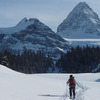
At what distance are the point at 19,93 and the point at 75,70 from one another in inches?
3418

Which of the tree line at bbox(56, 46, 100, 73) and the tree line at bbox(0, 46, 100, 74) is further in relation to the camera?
the tree line at bbox(56, 46, 100, 73)

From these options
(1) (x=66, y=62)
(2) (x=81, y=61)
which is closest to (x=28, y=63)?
(1) (x=66, y=62)

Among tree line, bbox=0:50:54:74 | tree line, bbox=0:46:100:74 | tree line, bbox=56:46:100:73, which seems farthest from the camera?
tree line, bbox=56:46:100:73

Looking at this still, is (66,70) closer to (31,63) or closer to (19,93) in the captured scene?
(31,63)

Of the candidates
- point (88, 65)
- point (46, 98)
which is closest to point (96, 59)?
point (88, 65)

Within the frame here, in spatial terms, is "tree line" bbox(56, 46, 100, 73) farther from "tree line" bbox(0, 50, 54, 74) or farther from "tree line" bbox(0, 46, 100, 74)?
"tree line" bbox(0, 50, 54, 74)

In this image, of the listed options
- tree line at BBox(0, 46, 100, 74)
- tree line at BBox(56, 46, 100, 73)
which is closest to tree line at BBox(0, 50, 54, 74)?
tree line at BBox(0, 46, 100, 74)

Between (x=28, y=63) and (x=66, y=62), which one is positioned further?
(x=66, y=62)

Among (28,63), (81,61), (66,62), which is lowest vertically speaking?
(28,63)

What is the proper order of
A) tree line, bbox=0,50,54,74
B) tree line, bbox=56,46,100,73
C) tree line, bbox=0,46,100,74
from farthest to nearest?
1. tree line, bbox=56,46,100,73
2. tree line, bbox=0,46,100,74
3. tree line, bbox=0,50,54,74

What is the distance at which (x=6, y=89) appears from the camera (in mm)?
17281

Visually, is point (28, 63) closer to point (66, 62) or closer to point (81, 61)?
point (66, 62)

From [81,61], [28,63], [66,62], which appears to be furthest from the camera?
[66,62]

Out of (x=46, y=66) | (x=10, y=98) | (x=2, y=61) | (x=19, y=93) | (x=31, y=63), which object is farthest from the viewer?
(x=46, y=66)
